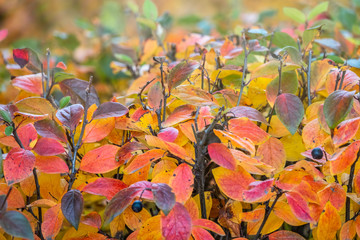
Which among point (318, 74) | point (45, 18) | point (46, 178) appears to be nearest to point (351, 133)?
point (318, 74)

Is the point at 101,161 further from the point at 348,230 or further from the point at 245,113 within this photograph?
the point at 348,230

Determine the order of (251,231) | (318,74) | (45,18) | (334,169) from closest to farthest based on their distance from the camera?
(334,169), (251,231), (318,74), (45,18)

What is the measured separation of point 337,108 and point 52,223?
1.78ft

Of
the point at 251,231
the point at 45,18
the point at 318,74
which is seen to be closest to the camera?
the point at 251,231

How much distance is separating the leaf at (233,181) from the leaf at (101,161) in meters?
0.20

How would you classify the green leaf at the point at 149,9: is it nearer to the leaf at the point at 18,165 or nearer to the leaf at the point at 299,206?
the leaf at the point at 18,165

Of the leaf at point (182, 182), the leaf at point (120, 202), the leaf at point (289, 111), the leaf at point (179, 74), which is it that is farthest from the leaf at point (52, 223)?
the leaf at point (289, 111)

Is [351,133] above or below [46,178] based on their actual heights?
above

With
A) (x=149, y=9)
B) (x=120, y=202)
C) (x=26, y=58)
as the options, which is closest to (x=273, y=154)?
(x=120, y=202)

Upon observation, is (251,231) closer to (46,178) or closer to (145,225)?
(145,225)

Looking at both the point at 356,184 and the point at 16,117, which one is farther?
the point at 16,117

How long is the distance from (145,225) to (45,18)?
13.4 ft

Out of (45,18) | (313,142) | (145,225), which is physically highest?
(313,142)

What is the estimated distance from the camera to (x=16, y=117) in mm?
718
